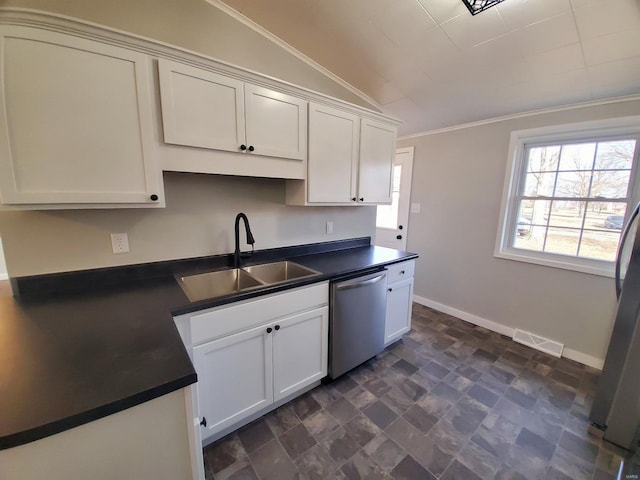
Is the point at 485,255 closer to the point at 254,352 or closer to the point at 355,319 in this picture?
the point at 355,319

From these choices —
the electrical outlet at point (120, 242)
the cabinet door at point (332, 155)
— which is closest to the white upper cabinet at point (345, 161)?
the cabinet door at point (332, 155)

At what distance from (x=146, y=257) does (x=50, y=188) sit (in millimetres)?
591

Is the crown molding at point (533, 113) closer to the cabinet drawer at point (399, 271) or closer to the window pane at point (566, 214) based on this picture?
the window pane at point (566, 214)

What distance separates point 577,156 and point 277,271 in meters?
2.92

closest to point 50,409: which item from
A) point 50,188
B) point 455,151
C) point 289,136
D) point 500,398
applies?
point 50,188

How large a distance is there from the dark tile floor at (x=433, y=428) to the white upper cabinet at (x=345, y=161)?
1.49 m

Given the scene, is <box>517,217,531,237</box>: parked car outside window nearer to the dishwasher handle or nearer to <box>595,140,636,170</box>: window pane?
<box>595,140,636,170</box>: window pane

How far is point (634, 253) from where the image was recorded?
1550 mm

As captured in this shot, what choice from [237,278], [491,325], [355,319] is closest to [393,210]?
[491,325]

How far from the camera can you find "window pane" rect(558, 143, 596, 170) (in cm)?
227

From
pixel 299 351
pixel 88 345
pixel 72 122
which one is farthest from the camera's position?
pixel 299 351

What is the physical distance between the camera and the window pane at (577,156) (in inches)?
89.2

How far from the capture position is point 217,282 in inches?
71.4

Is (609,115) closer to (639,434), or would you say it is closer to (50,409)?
(639,434)
